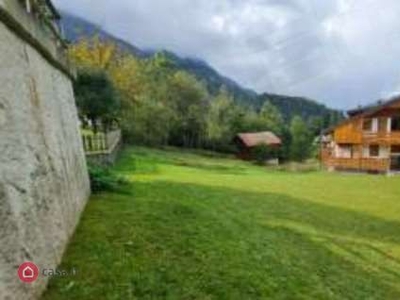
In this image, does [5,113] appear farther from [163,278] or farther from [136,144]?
[136,144]

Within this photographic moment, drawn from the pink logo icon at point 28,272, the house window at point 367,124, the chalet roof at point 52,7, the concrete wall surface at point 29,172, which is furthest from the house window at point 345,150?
the pink logo icon at point 28,272

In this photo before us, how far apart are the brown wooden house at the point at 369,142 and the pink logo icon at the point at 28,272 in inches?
1262

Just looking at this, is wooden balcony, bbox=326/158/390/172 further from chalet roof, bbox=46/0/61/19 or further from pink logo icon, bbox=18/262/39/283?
pink logo icon, bbox=18/262/39/283

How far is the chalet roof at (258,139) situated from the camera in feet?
174

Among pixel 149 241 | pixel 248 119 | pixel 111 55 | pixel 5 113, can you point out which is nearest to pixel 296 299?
pixel 149 241

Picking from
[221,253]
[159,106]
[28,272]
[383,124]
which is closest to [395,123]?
[383,124]

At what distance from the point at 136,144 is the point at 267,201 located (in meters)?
28.9

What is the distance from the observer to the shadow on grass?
184 inches

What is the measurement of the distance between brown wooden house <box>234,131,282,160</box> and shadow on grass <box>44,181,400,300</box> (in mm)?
42829

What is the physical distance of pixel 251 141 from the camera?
5384 cm

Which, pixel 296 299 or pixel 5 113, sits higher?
pixel 5 113

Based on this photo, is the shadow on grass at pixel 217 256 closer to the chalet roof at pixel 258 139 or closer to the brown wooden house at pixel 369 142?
the brown wooden house at pixel 369 142

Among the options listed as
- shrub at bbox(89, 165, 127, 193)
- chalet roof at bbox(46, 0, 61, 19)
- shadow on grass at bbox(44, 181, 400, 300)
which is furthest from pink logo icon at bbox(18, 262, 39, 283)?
shrub at bbox(89, 165, 127, 193)

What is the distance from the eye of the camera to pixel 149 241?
5.94 metres
